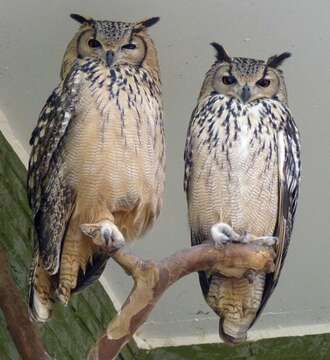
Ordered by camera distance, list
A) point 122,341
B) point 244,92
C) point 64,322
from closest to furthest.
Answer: point 122,341 → point 244,92 → point 64,322

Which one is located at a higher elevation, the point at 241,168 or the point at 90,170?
the point at 90,170

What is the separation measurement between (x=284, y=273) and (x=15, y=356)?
1179 mm

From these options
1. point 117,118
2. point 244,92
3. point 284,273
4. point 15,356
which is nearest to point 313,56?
point 244,92

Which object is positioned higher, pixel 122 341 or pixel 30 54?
pixel 30 54

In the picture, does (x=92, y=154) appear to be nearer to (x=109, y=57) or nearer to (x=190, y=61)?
(x=109, y=57)

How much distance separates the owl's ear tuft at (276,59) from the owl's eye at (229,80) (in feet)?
0.40

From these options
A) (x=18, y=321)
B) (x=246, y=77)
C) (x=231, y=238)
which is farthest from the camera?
(x=246, y=77)

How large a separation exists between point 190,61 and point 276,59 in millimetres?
290

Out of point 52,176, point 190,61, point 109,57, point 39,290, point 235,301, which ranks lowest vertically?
point 235,301

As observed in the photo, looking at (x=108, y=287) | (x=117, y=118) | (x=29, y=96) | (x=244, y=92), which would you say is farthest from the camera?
(x=108, y=287)

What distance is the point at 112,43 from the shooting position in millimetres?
3525

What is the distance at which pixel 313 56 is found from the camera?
3746 millimetres

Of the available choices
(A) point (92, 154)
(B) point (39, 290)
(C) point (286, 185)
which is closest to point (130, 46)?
(A) point (92, 154)

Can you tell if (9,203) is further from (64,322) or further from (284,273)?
(284,273)
